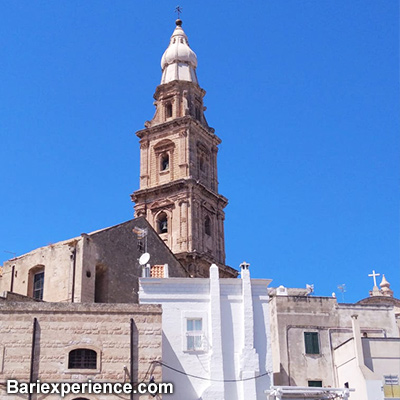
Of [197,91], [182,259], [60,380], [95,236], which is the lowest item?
[60,380]

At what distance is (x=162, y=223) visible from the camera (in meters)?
64.0

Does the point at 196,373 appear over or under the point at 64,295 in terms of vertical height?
under

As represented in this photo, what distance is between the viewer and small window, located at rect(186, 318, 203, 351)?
109ft

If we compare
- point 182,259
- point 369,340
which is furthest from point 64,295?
point 182,259

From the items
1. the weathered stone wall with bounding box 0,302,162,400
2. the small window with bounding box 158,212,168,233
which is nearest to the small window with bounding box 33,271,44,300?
the weathered stone wall with bounding box 0,302,162,400

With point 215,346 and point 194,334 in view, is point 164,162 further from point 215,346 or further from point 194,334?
point 215,346

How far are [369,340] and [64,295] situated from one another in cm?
1518

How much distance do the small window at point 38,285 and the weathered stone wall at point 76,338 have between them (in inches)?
359

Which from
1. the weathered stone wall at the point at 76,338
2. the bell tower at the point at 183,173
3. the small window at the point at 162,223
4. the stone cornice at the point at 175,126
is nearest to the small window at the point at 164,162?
the bell tower at the point at 183,173

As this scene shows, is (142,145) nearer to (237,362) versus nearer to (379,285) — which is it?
(379,285)

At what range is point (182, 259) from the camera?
60.1 meters

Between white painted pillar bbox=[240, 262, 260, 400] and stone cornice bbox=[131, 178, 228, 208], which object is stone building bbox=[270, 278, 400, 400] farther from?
stone cornice bbox=[131, 178, 228, 208]

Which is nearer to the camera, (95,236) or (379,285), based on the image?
(95,236)

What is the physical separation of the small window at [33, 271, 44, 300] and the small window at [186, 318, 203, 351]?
9749mm
